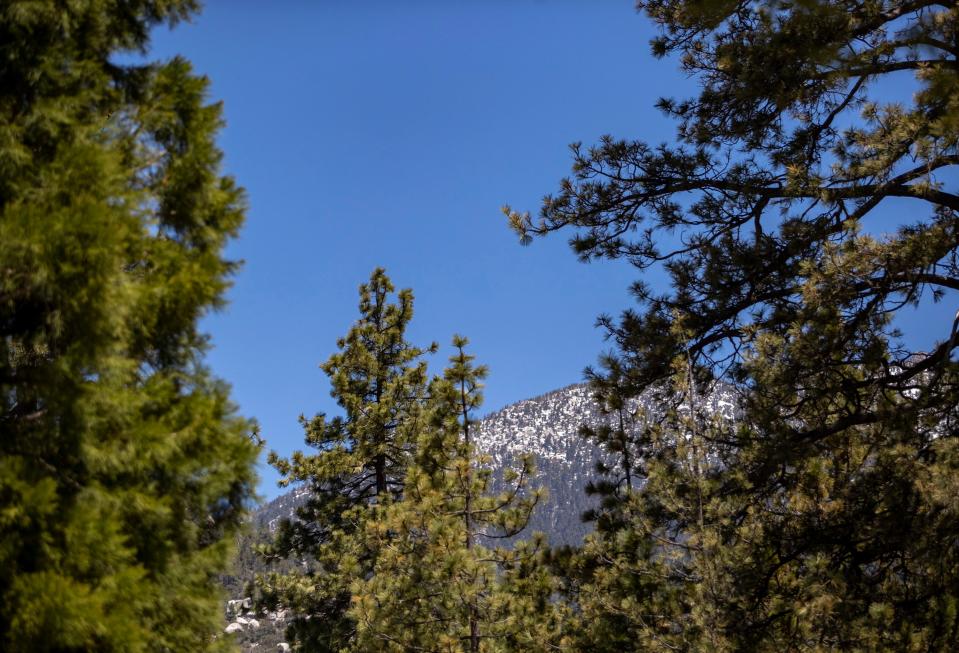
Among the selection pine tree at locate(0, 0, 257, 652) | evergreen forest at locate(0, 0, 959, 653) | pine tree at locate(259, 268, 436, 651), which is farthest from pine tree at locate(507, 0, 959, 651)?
pine tree at locate(259, 268, 436, 651)

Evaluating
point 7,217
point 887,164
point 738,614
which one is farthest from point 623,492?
point 7,217

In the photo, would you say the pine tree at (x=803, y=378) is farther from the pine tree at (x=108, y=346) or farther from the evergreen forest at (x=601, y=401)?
the pine tree at (x=108, y=346)

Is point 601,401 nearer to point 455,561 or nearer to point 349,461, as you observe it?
point 455,561

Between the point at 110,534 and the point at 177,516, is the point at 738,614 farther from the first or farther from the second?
the point at 110,534

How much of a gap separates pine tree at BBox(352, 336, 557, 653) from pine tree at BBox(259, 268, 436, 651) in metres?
6.91

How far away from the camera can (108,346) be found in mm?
3691

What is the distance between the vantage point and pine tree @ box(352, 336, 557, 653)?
8117 mm

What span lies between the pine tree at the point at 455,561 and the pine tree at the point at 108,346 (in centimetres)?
384

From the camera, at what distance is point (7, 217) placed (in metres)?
3.48

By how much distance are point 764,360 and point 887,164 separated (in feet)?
6.29

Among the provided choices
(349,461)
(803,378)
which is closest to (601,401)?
(803,378)

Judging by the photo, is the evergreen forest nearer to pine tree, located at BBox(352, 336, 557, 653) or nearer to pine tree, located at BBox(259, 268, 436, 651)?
pine tree, located at BBox(352, 336, 557, 653)

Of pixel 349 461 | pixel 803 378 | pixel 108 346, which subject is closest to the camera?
pixel 108 346

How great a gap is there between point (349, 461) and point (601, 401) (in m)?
9.93
